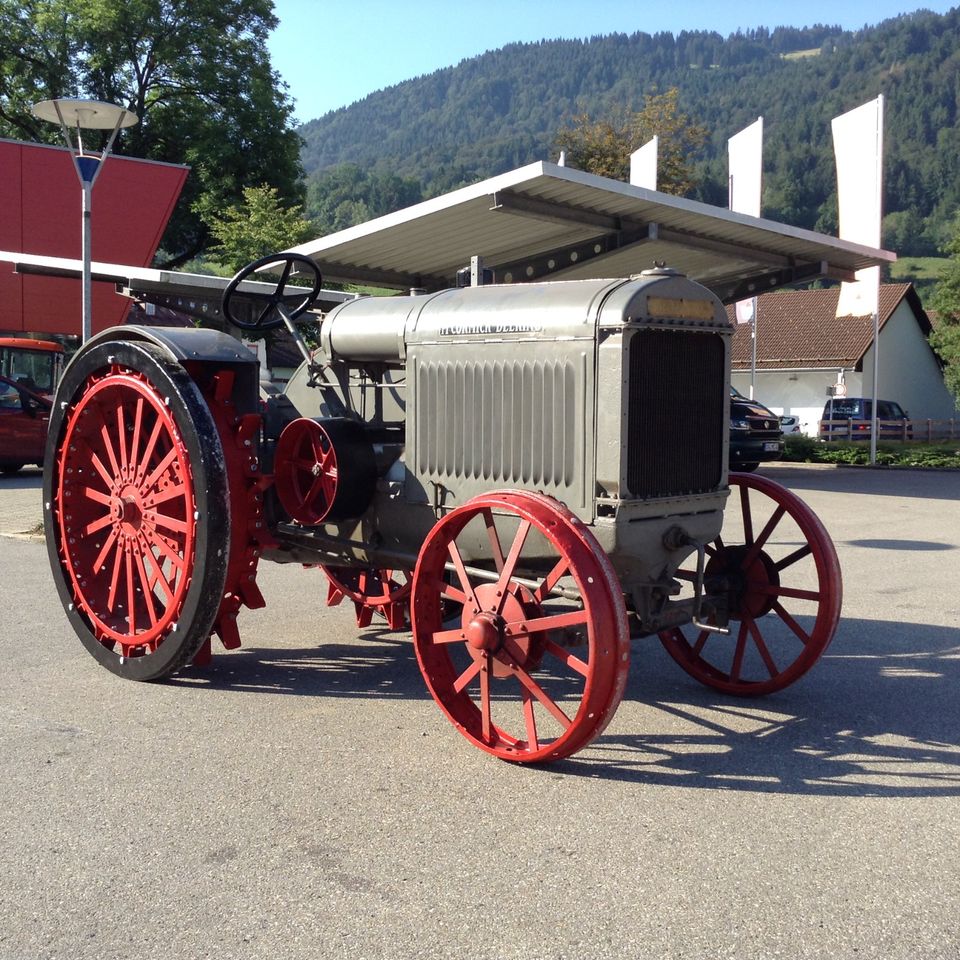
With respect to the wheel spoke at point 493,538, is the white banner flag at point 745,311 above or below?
above

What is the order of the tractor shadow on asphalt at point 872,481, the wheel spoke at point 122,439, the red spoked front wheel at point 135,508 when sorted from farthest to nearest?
the tractor shadow on asphalt at point 872,481, the wheel spoke at point 122,439, the red spoked front wheel at point 135,508

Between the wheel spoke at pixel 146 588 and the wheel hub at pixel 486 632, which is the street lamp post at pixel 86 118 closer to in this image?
the wheel spoke at pixel 146 588

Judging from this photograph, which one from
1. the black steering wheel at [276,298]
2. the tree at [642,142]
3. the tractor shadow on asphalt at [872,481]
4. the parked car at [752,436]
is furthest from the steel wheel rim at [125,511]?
the tree at [642,142]

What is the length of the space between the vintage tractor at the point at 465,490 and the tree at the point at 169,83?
28894mm

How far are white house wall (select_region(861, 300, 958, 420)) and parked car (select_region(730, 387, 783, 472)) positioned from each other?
19.9 metres

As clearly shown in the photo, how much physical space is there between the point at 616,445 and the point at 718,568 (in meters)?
1.38

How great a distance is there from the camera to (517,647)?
416 cm

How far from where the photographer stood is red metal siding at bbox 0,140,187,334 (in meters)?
22.3

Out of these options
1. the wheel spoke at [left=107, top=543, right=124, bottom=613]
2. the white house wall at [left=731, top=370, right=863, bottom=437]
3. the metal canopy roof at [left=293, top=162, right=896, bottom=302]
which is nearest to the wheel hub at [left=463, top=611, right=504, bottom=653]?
the wheel spoke at [left=107, top=543, right=124, bottom=613]

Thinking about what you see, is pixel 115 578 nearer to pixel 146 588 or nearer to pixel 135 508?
pixel 146 588

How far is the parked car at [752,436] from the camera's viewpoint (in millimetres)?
20484

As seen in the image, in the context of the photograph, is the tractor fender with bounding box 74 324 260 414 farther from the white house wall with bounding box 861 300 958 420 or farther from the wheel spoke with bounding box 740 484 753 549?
the white house wall with bounding box 861 300 958 420

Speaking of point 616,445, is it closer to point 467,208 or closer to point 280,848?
point 280,848

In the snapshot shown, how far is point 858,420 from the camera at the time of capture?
32.1 m
